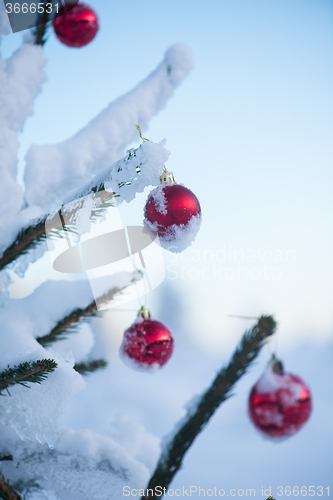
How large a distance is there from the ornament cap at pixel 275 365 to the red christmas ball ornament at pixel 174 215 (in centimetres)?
32

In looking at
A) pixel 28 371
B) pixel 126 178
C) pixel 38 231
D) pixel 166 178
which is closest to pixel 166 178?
pixel 166 178

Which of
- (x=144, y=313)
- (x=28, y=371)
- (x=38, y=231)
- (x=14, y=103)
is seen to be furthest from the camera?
(x=144, y=313)

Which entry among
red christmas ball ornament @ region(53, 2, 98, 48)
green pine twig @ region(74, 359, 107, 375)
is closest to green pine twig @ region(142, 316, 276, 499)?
green pine twig @ region(74, 359, 107, 375)

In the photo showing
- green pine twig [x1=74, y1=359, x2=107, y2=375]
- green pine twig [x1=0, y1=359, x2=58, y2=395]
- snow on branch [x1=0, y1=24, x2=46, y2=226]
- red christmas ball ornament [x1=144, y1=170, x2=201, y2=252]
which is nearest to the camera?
green pine twig [x1=0, y1=359, x2=58, y2=395]

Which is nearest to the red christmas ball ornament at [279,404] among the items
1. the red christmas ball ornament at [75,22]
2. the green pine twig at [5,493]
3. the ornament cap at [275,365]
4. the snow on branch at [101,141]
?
the ornament cap at [275,365]

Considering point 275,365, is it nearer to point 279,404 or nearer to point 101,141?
point 279,404

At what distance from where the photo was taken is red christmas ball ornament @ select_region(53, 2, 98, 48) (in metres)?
0.84

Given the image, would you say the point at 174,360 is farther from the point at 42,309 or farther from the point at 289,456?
the point at 42,309

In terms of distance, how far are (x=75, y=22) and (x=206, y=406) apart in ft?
3.50

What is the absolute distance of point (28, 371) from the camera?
1.44ft

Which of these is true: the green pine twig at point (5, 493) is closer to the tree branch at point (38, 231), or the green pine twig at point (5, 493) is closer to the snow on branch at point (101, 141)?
the tree branch at point (38, 231)

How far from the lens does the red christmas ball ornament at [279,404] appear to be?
57 centimetres

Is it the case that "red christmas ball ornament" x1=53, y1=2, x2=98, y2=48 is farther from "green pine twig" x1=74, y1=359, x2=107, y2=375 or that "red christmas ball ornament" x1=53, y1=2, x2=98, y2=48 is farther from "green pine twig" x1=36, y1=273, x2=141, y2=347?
"green pine twig" x1=74, y1=359, x2=107, y2=375

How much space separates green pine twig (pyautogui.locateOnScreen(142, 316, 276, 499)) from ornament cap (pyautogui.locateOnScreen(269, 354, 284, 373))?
193 millimetres
